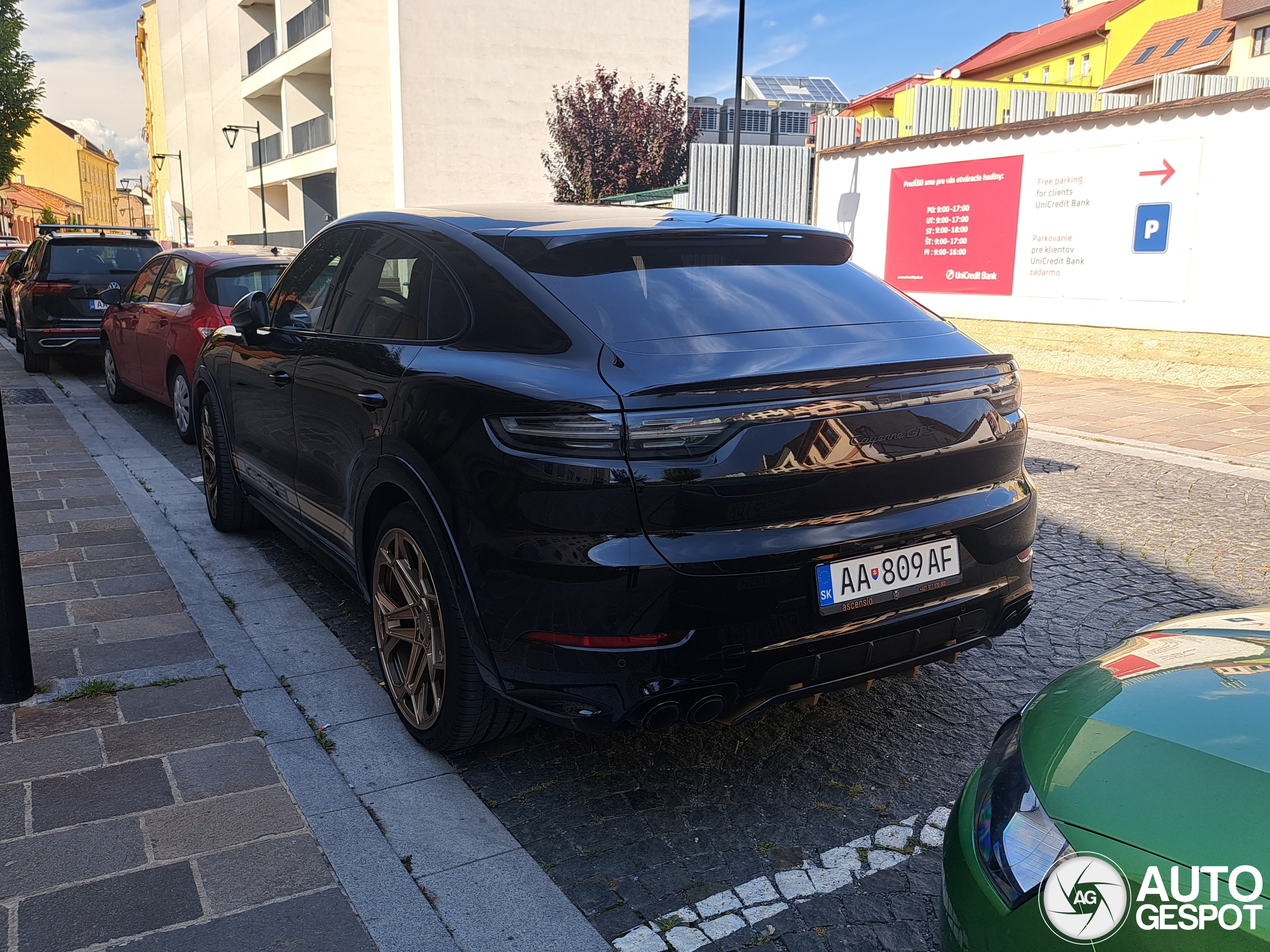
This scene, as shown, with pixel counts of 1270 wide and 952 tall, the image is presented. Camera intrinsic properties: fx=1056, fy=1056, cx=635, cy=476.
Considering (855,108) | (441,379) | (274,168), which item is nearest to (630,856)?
(441,379)

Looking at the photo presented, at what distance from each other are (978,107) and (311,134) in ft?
75.7

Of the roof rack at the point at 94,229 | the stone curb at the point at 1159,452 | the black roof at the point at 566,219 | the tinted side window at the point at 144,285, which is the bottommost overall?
the stone curb at the point at 1159,452

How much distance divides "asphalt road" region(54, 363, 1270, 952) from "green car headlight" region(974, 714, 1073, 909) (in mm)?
664

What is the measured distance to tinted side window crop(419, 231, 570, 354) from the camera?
2.86 meters

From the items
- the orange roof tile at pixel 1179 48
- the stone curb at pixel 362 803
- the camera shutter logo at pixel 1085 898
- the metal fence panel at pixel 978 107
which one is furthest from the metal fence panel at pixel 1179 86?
the orange roof tile at pixel 1179 48

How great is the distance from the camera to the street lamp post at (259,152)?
1437 inches

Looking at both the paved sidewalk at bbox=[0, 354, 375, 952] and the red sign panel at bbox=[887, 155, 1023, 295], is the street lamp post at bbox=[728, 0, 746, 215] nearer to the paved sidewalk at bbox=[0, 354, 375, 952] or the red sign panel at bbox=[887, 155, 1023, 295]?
the red sign panel at bbox=[887, 155, 1023, 295]

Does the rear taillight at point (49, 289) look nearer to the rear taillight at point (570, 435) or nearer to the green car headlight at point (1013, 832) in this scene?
the rear taillight at point (570, 435)

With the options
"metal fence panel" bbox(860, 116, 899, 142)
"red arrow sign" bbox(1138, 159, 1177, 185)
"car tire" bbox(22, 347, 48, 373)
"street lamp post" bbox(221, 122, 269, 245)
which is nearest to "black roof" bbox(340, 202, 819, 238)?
"red arrow sign" bbox(1138, 159, 1177, 185)

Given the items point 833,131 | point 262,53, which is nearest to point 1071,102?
point 833,131

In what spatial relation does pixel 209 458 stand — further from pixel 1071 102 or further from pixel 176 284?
pixel 1071 102

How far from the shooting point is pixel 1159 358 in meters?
12.3

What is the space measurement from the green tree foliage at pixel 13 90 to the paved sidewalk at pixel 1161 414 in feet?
105

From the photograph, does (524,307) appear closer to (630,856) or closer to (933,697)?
(630,856)
